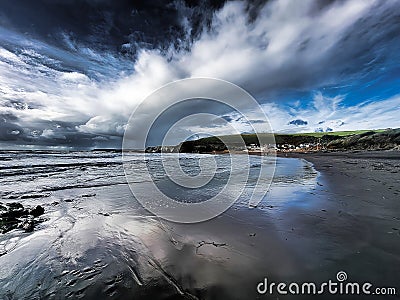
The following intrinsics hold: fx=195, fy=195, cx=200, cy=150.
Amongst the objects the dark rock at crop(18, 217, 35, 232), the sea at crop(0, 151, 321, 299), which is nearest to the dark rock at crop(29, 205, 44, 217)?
the sea at crop(0, 151, 321, 299)

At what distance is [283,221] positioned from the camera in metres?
6.06

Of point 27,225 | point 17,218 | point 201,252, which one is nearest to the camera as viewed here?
point 201,252

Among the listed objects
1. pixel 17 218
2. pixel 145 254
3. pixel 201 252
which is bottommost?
pixel 17 218

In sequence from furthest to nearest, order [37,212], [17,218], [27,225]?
[37,212] < [17,218] < [27,225]

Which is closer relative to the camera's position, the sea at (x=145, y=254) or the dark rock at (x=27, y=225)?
the sea at (x=145, y=254)

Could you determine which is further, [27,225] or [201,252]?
[27,225]

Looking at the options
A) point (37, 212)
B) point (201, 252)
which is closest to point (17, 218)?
point (37, 212)

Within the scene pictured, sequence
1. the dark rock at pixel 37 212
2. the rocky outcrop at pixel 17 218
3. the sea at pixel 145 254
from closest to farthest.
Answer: the sea at pixel 145 254, the rocky outcrop at pixel 17 218, the dark rock at pixel 37 212

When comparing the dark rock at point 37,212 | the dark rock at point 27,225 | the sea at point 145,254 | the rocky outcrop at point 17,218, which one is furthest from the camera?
the dark rock at point 37,212

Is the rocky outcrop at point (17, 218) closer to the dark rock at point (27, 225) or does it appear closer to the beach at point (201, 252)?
the dark rock at point (27, 225)

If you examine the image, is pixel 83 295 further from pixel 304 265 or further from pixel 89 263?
pixel 304 265

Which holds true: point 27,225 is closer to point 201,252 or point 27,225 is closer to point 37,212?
point 37,212

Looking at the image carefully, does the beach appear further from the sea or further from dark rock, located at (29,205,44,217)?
dark rock, located at (29,205,44,217)

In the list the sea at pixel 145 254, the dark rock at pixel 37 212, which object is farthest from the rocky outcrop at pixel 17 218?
the sea at pixel 145 254
